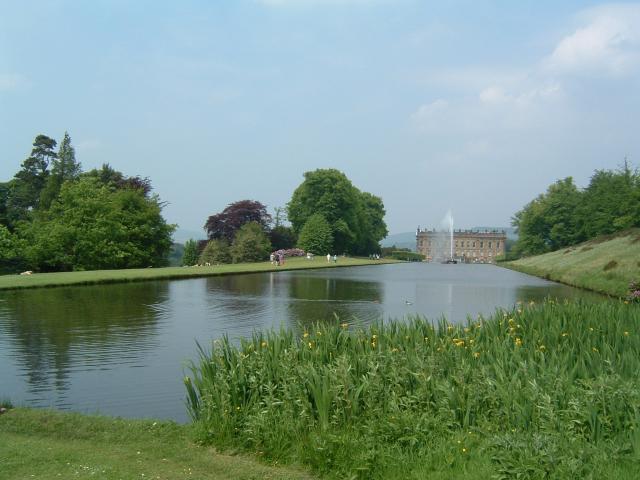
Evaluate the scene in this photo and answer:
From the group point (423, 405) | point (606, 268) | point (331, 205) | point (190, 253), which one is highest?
point (331, 205)

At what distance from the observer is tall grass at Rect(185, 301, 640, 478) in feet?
17.3

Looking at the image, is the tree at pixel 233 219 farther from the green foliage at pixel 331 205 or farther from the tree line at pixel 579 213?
the tree line at pixel 579 213

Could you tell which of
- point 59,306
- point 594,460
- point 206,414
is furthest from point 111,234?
point 594,460

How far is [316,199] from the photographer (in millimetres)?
94625

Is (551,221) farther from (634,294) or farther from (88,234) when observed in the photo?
(634,294)

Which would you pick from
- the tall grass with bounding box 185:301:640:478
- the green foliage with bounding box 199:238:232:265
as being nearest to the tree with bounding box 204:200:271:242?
the green foliage with bounding box 199:238:232:265

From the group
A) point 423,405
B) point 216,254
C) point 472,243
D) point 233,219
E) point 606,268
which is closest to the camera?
point 423,405

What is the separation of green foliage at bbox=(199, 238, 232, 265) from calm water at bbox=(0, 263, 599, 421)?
41.4 m

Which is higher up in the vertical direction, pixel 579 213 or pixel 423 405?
pixel 579 213

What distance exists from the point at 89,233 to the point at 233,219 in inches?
1446

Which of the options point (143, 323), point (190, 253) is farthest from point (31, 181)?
point (143, 323)

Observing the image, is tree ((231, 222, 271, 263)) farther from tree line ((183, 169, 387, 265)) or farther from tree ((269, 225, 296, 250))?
tree ((269, 225, 296, 250))

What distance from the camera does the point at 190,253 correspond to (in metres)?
86.2

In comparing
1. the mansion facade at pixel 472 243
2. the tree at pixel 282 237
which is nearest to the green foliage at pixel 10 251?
the tree at pixel 282 237
